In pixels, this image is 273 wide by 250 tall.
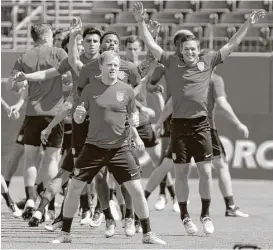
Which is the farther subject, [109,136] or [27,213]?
[27,213]

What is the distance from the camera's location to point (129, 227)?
10.8 metres

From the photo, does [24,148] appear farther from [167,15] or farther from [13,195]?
[167,15]

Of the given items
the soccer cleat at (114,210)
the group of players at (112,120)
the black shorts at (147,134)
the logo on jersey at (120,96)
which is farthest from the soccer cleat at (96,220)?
the logo on jersey at (120,96)

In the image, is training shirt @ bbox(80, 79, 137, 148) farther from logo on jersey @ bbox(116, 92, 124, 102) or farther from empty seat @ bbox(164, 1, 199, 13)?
empty seat @ bbox(164, 1, 199, 13)

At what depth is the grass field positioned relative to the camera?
10.1m

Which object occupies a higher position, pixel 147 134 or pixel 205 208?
pixel 147 134

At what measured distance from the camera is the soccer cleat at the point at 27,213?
12.3 meters

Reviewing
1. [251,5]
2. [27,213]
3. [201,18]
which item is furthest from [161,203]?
[251,5]

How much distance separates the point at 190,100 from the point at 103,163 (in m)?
1.37

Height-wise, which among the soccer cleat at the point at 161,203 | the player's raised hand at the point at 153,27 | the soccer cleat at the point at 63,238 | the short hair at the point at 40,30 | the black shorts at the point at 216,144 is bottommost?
the soccer cleat at the point at 161,203

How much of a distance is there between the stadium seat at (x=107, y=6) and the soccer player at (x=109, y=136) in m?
13.3

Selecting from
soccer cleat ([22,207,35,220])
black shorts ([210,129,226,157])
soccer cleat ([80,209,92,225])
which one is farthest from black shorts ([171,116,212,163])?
soccer cleat ([22,207,35,220])

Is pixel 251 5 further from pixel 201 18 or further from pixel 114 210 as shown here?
pixel 114 210

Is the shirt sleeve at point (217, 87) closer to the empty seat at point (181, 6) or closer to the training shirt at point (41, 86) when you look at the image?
the training shirt at point (41, 86)
